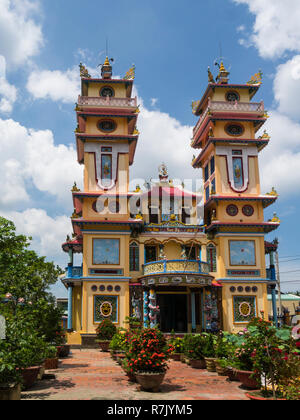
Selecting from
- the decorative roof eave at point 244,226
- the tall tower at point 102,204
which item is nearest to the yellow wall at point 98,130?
the tall tower at point 102,204

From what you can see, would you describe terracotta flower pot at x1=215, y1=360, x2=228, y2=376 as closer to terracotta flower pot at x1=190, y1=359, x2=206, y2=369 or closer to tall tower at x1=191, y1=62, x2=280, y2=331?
terracotta flower pot at x1=190, y1=359, x2=206, y2=369

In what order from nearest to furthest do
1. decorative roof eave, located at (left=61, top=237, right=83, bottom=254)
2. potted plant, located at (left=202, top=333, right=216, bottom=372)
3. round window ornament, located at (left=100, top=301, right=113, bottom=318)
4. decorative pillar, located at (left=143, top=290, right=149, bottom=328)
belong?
potted plant, located at (left=202, top=333, right=216, bottom=372) < decorative pillar, located at (left=143, top=290, right=149, bottom=328) < round window ornament, located at (left=100, top=301, right=113, bottom=318) < decorative roof eave, located at (left=61, top=237, right=83, bottom=254)

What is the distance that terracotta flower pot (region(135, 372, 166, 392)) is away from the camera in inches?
444

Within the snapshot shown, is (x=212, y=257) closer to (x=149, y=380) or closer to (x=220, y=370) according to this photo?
(x=220, y=370)

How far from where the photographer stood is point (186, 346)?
1720cm

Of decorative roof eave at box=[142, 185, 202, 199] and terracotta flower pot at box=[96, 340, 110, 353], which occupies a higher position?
decorative roof eave at box=[142, 185, 202, 199]

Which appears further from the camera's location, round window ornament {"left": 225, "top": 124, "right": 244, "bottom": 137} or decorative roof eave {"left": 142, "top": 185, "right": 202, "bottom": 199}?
decorative roof eave {"left": 142, "top": 185, "right": 202, "bottom": 199}

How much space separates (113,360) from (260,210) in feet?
54.3

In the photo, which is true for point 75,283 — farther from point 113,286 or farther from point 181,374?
point 181,374

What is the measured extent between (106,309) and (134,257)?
4197 mm

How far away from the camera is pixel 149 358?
11391 millimetres

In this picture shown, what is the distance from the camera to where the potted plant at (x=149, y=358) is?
37.3ft

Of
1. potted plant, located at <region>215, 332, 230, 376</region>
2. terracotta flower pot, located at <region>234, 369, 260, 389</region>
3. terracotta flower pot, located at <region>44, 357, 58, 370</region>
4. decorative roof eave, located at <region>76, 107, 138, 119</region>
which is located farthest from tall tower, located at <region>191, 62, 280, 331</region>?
terracotta flower pot, located at <region>234, 369, 260, 389</region>

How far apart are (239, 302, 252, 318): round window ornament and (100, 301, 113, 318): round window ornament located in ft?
29.6
